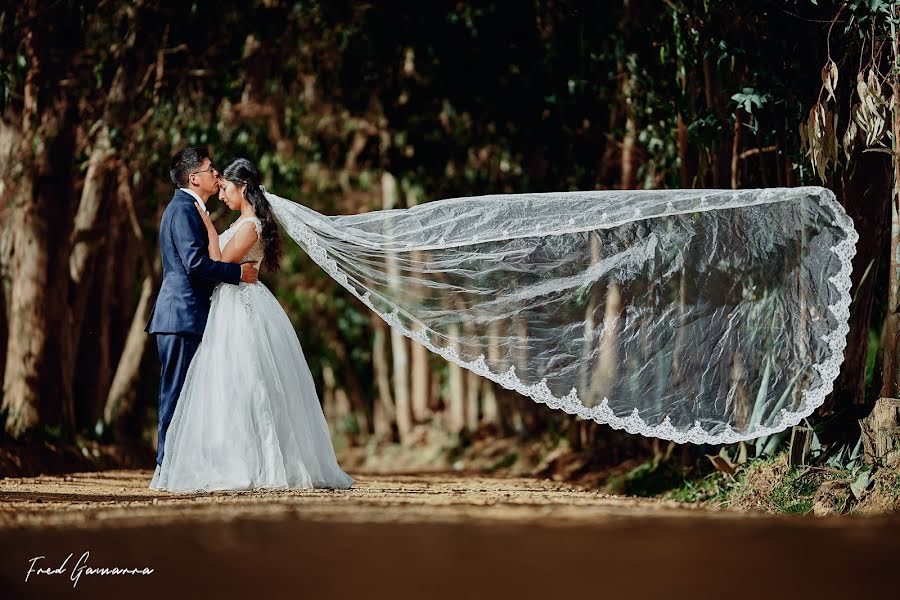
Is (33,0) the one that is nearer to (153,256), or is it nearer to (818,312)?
(153,256)

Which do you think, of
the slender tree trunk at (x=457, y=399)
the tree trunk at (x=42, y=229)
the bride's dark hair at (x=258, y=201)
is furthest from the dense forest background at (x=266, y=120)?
the bride's dark hair at (x=258, y=201)

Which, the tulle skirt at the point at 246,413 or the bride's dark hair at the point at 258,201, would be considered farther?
the bride's dark hair at the point at 258,201

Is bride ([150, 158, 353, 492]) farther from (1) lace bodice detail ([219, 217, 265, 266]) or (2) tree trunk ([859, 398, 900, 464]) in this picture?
(2) tree trunk ([859, 398, 900, 464])

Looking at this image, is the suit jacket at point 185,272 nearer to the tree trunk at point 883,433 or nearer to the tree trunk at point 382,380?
the tree trunk at point 883,433

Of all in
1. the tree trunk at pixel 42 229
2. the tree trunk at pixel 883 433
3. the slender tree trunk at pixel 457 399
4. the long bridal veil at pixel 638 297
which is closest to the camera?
the tree trunk at pixel 883 433

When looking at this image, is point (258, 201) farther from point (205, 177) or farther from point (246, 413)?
point (246, 413)

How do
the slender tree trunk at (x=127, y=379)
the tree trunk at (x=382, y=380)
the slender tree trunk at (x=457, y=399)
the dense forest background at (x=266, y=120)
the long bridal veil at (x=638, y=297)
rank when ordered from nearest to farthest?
the long bridal veil at (x=638, y=297) → the dense forest background at (x=266, y=120) → the slender tree trunk at (x=127, y=379) → the slender tree trunk at (x=457, y=399) → the tree trunk at (x=382, y=380)

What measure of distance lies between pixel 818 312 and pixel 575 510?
178 cm

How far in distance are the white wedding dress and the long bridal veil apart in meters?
0.58

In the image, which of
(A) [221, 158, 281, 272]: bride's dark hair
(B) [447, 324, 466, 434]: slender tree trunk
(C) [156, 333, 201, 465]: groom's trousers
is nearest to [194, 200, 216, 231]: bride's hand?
(A) [221, 158, 281, 272]: bride's dark hair

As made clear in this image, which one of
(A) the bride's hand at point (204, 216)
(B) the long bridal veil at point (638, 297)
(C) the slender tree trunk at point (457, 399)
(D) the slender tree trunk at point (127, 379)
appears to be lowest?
(C) the slender tree trunk at point (457, 399)

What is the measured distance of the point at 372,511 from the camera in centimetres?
627

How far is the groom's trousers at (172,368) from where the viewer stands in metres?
7.50

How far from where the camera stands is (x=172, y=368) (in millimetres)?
7582
